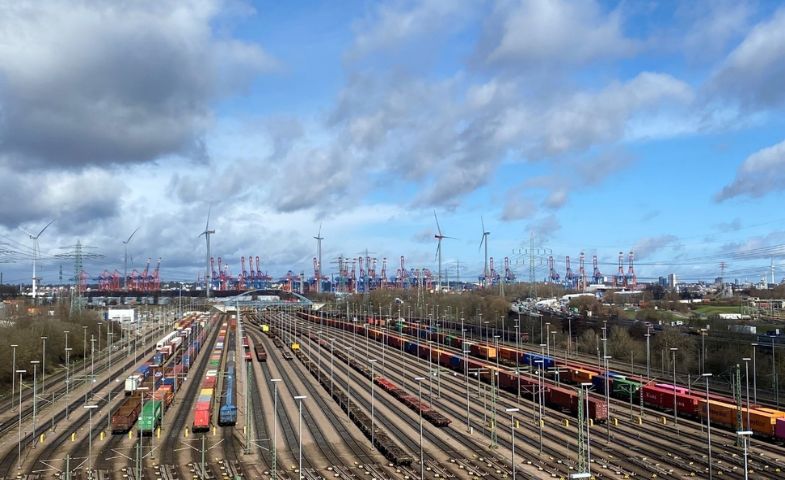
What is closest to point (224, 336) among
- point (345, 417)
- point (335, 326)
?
point (335, 326)

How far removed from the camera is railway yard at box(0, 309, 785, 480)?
43438 millimetres

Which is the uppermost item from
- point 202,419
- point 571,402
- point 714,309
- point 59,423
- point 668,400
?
point 714,309

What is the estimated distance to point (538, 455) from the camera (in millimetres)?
46719

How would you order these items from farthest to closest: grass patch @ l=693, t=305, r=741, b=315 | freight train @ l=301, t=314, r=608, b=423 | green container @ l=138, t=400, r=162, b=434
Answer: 1. grass patch @ l=693, t=305, r=741, b=315
2. freight train @ l=301, t=314, r=608, b=423
3. green container @ l=138, t=400, r=162, b=434

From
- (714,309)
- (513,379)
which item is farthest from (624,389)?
(714,309)

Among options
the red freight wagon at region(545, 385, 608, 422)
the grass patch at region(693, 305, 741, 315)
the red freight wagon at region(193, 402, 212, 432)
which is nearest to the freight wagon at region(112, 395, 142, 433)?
the red freight wagon at region(193, 402, 212, 432)

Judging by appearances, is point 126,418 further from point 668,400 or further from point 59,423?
point 668,400

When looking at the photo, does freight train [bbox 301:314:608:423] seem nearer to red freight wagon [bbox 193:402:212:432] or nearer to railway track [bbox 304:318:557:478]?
railway track [bbox 304:318:557:478]

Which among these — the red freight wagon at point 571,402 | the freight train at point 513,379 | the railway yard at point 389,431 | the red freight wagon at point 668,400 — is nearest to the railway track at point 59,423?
the railway yard at point 389,431

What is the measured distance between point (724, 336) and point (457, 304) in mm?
91728

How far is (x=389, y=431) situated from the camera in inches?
2188

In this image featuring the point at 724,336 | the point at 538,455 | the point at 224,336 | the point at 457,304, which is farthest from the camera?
the point at 457,304

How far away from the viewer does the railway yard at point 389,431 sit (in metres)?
43.4

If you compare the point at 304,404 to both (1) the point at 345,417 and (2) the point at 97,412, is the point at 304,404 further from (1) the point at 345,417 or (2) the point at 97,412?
(2) the point at 97,412
